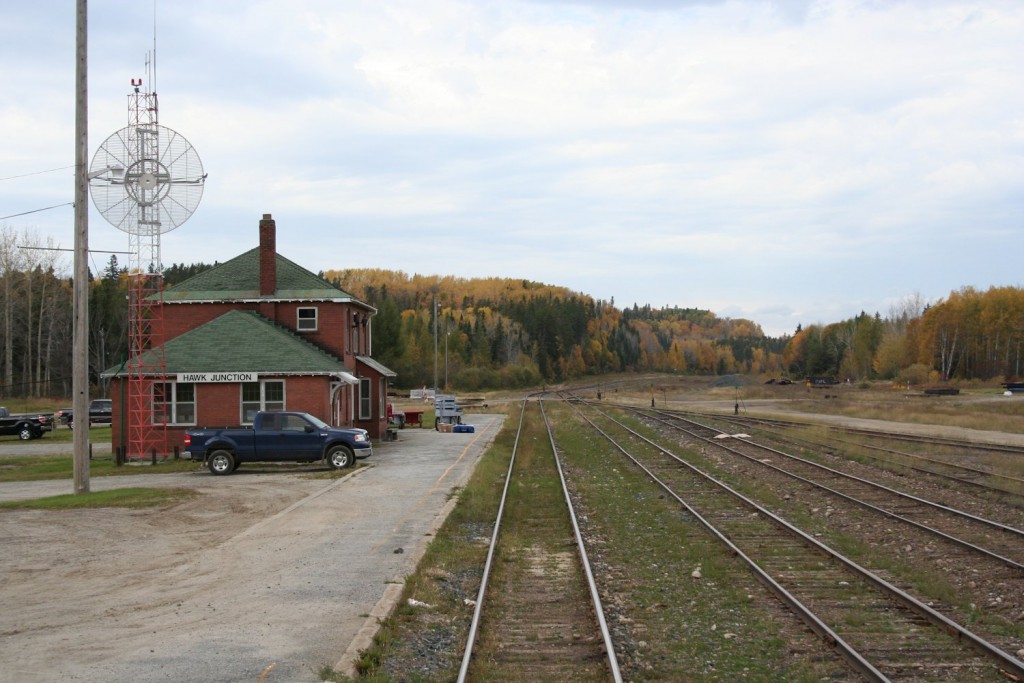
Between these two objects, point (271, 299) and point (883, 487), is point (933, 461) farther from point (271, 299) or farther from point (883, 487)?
point (271, 299)

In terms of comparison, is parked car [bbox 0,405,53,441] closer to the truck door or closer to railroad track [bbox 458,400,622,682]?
the truck door

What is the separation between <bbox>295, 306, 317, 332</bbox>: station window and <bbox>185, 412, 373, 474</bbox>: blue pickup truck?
9749 millimetres

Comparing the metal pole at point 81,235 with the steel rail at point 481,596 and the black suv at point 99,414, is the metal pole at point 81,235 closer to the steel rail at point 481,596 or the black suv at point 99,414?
the steel rail at point 481,596

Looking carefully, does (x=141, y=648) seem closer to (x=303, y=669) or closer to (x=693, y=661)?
(x=303, y=669)

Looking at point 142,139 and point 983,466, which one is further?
point 142,139

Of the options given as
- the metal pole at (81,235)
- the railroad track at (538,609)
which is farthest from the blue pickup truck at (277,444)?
the railroad track at (538,609)

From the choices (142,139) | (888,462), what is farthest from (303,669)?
(142,139)

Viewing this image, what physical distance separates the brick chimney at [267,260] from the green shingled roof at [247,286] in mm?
280

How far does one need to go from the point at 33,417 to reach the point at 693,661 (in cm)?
4324

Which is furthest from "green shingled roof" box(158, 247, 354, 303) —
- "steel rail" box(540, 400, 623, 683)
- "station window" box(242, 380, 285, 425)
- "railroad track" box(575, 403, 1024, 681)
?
"railroad track" box(575, 403, 1024, 681)

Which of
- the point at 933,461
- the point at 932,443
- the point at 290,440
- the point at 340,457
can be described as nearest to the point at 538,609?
the point at 340,457

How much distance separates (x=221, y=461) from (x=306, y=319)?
1083 cm

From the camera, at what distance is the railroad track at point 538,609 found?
794 cm

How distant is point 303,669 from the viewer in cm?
780
